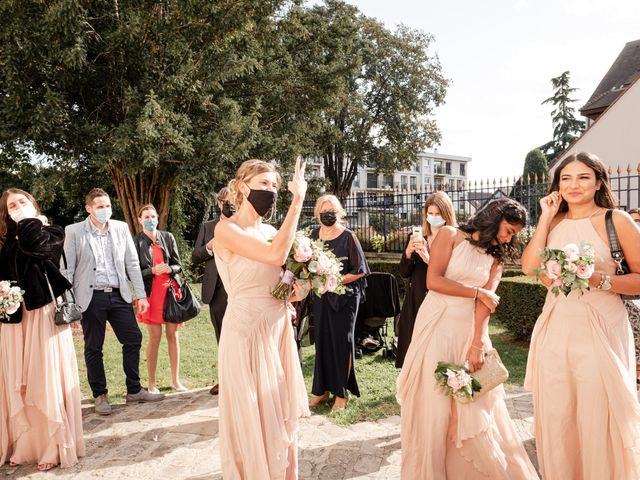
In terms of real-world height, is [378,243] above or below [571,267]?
below

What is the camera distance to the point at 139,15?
13438mm

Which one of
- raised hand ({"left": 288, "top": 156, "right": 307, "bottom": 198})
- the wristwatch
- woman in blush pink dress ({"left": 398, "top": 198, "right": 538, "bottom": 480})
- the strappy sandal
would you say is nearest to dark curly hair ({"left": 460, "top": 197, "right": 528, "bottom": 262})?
woman in blush pink dress ({"left": 398, "top": 198, "right": 538, "bottom": 480})

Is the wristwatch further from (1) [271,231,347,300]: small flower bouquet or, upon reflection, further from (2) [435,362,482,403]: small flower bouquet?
(1) [271,231,347,300]: small flower bouquet

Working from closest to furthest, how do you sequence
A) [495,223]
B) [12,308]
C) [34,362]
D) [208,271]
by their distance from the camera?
[495,223] → [12,308] → [34,362] → [208,271]

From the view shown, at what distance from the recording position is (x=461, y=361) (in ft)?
12.4

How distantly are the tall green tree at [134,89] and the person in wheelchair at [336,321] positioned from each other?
8.94 m

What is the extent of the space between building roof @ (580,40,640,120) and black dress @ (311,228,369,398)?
31909mm

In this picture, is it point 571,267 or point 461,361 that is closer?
point 571,267

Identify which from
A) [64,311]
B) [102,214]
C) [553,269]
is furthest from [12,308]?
[553,269]

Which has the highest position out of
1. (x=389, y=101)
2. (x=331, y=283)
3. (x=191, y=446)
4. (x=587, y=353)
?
(x=389, y=101)

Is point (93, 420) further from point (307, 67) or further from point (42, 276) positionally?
point (307, 67)

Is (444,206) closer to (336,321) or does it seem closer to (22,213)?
(336,321)

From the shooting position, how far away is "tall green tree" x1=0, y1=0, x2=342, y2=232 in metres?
12.8

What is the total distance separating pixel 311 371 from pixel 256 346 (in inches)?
167
